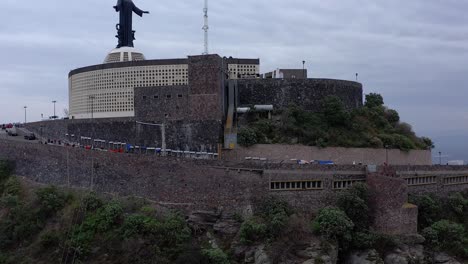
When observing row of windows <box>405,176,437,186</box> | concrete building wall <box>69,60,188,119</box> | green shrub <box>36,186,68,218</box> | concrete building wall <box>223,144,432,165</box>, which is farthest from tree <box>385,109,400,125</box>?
green shrub <box>36,186,68,218</box>

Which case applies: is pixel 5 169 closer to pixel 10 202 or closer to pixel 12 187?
pixel 12 187

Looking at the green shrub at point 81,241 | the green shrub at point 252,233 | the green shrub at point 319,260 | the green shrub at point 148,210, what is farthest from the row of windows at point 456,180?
the green shrub at point 81,241

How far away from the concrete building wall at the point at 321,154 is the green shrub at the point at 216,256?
848cm

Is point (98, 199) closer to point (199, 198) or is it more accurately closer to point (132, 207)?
point (132, 207)

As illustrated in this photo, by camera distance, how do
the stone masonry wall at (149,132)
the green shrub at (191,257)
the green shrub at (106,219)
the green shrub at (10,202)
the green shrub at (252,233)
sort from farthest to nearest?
the stone masonry wall at (149,132) → the green shrub at (10,202) → the green shrub at (106,219) → the green shrub at (252,233) → the green shrub at (191,257)

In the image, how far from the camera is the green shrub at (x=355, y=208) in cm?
3278

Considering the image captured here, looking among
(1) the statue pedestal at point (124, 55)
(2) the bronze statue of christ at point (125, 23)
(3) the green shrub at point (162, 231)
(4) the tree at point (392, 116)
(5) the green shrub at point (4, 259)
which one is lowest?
(5) the green shrub at point (4, 259)

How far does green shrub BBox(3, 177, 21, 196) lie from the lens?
130 feet

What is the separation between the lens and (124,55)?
53.6 m

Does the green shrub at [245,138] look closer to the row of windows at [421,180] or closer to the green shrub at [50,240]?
the row of windows at [421,180]

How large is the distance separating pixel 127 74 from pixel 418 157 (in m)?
23.3

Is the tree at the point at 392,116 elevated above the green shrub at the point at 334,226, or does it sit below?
above

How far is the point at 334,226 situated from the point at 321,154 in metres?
9.48

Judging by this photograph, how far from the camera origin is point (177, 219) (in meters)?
32.0
